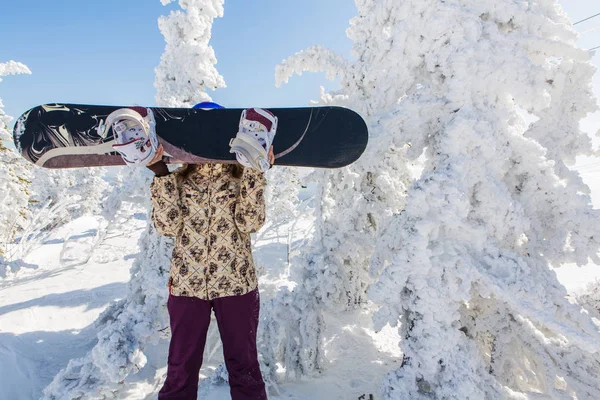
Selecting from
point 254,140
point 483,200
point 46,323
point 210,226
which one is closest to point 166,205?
point 210,226

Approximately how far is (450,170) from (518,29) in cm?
183

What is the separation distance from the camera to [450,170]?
270cm

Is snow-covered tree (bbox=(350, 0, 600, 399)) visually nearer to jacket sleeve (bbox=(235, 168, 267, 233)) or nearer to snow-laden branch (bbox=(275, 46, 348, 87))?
snow-laden branch (bbox=(275, 46, 348, 87))

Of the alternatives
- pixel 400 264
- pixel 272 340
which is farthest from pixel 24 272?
pixel 400 264

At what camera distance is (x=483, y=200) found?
2.80 meters

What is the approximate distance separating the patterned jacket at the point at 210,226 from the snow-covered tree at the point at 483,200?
135cm

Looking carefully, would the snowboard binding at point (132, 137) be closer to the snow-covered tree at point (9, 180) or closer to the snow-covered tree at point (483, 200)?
the snow-covered tree at point (483, 200)

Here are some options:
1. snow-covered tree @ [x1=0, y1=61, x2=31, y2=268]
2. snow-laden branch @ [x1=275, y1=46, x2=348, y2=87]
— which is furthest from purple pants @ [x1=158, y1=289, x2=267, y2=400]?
snow-covered tree @ [x1=0, y1=61, x2=31, y2=268]

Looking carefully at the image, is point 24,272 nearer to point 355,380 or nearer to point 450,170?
point 355,380

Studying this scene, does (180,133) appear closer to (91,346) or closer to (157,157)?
(157,157)

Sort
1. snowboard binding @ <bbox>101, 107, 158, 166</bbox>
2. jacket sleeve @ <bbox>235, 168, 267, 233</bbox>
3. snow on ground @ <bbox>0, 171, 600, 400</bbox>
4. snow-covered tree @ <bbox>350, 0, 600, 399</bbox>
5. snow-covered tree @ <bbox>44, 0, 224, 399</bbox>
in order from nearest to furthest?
snowboard binding @ <bbox>101, 107, 158, 166</bbox> → jacket sleeve @ <bbox>235, 168, 267, 233</bbox> → snow-covered tree @ <bbox>350, 0, 600, 399</bbox> → snow-covered tree @ <bbox>44, 0, 224, 399</bbox> → snow on ground @ <bbox>0, 171, 600, 400</bbox>

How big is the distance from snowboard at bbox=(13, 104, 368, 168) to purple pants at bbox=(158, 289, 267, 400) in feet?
4.45

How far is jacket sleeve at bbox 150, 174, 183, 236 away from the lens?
2260 mm

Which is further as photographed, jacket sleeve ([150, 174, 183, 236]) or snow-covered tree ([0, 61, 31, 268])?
snow-covered tree ([0, 61, 31, 268])
